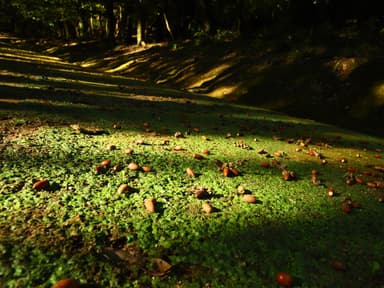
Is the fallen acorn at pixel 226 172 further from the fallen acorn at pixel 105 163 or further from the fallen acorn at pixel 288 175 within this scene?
the fallen acorn at pixel 105 163

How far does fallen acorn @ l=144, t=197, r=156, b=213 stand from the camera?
98.8 inches

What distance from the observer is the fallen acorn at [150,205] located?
98.8 inches

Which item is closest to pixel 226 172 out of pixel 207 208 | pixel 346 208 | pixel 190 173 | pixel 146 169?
pixel 190 173

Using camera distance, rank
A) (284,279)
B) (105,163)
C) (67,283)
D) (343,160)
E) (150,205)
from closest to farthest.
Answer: (67,283) < (284,279) < (150,205) < (105,163) < (343,160)

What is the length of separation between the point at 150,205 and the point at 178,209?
223 mm

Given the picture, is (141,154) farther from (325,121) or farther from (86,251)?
(325,121)

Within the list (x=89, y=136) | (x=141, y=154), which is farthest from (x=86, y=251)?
(x=89, y=136)

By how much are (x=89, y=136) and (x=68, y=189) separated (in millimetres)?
1852

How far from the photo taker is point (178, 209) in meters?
2.61

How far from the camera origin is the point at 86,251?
6.41ft

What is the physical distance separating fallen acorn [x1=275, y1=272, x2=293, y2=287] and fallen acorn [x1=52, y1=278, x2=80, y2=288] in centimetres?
108

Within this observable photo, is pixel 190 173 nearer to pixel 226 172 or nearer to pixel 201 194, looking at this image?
pixel 226 172

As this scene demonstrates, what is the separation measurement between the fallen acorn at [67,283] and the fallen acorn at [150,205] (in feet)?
2.92

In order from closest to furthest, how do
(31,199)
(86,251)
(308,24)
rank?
1. (86,251)
2. (31,199)
3. (308,24)
